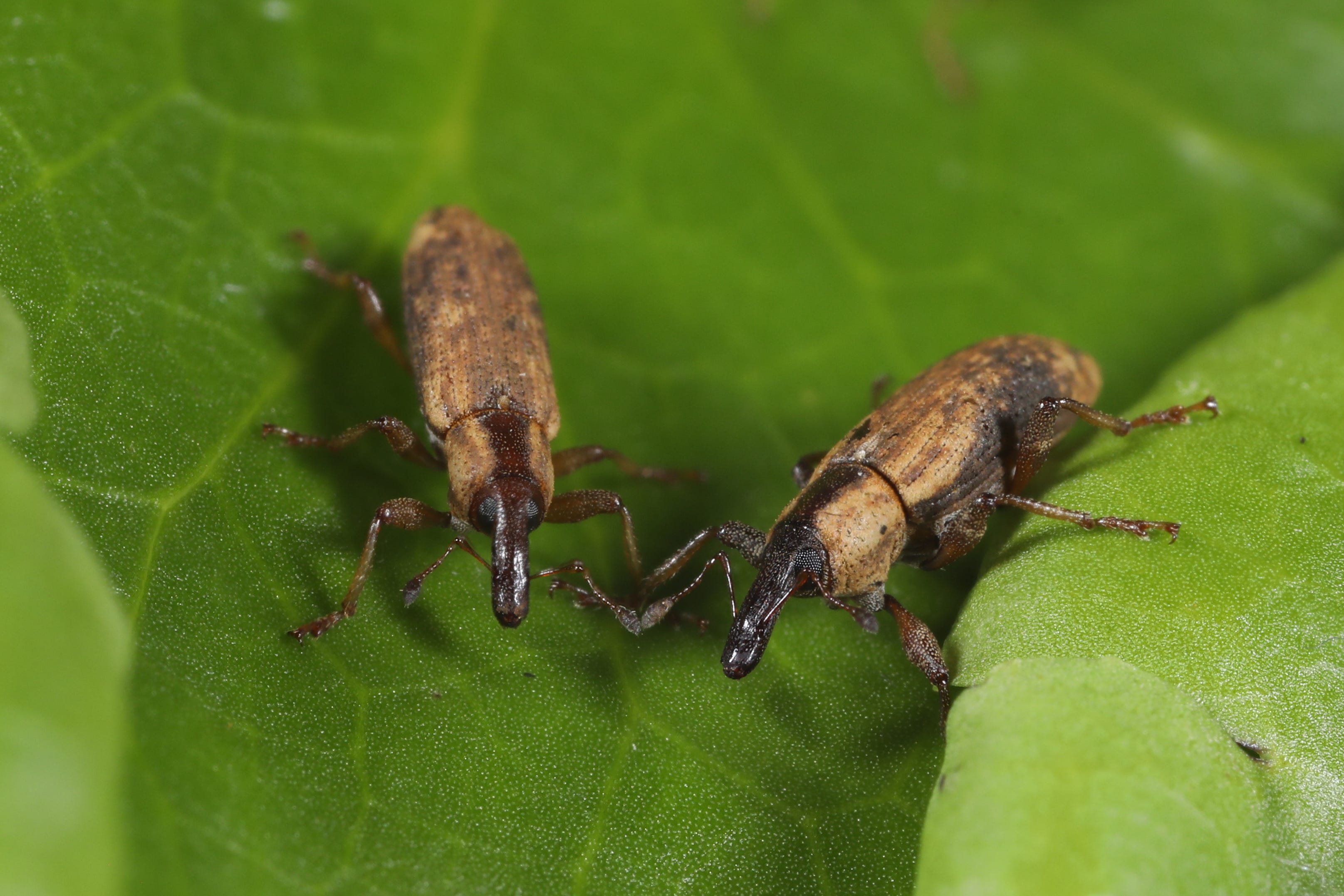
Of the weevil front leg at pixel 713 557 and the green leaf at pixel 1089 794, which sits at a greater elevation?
the green leaf at pixel 1089 794

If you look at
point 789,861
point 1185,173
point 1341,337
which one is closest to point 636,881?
point 789,861

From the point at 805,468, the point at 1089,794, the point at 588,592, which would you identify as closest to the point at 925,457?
the point at 805,468

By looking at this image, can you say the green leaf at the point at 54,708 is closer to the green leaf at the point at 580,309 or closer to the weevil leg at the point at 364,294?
the green leaf at the point at 580,309

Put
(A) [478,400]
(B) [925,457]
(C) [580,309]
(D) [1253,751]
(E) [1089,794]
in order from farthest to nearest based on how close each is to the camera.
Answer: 1. (C) [580,309]
2. (A) [478,400]
3. (B) [925,457]
4. (D) [1253,751]
5. (E) [1089,794]

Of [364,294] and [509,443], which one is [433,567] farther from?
[364,294]

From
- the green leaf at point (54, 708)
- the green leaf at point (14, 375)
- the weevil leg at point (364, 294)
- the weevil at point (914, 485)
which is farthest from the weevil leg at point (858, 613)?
the green leaf at point (14, 375)

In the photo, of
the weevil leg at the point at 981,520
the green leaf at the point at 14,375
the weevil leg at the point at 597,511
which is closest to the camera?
the green leaf at the point at 14,375

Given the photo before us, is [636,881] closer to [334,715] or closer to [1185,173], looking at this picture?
[334,715]
